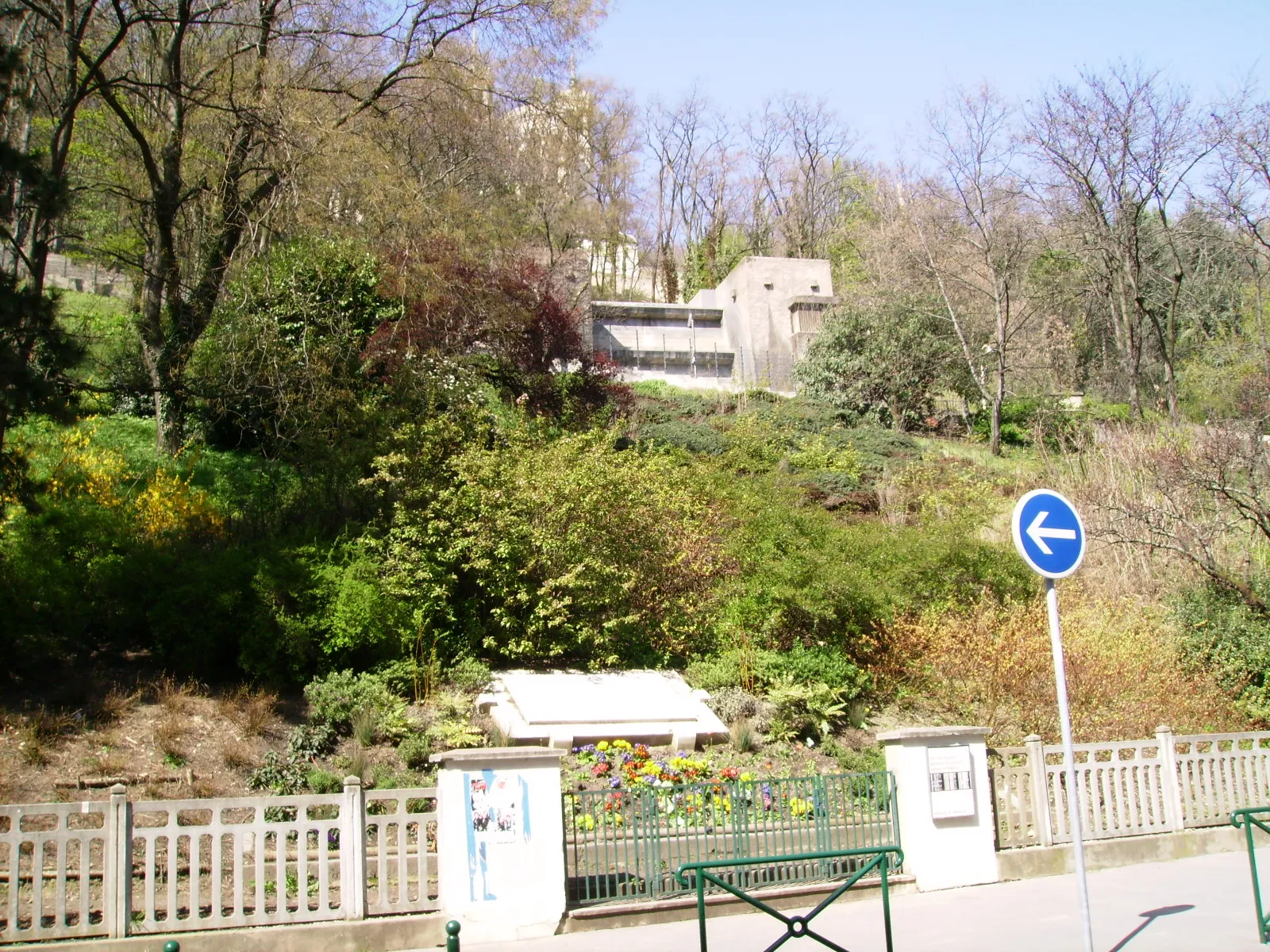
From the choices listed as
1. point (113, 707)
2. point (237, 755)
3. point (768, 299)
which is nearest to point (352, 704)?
point (237, 755)

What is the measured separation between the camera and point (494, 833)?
8125mm

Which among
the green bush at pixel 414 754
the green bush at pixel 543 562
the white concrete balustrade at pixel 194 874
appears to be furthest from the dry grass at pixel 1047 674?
the white concrete balustrade at pixel 194 874

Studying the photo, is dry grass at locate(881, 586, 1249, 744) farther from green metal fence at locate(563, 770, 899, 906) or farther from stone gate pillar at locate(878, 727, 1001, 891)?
green metal fence at locate(563, 770, 899, 906)

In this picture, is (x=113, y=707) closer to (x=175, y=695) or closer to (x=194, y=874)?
(x=175, y=695)

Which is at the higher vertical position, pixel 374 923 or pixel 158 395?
pixel 158 395

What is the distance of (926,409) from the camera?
Answer: 33625 millimetres

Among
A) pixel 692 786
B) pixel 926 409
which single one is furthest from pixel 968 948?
pixel 926 409

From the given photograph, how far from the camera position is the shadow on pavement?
7.73 m

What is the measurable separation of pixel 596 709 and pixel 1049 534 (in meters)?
8.14

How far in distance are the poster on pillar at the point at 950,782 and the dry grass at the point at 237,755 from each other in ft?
24.0

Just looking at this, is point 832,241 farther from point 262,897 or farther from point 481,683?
point 262,897

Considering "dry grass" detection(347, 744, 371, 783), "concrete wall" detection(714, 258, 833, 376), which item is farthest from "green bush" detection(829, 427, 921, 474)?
"dry grass" detection(347, 744, 371, 783)

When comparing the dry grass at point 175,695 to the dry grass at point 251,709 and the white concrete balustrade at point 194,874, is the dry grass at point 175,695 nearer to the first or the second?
the dry grass at point 251,709

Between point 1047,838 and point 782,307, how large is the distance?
2923cm
